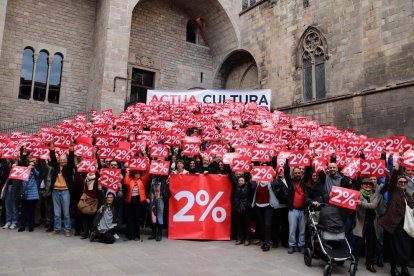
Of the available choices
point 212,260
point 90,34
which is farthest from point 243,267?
point 90,34

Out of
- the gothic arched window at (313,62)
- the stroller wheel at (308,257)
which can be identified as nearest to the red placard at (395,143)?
the stroller wheel at (308,257)

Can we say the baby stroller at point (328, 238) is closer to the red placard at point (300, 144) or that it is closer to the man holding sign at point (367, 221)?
the man holding sign at point (367, 221)

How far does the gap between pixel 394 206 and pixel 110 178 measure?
18.4 feet

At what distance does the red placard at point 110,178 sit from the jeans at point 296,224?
12.5ft

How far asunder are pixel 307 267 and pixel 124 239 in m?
4.01

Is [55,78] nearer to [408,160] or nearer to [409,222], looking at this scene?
[408,160]

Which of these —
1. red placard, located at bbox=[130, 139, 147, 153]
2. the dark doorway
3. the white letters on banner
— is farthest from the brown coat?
→ the dark doorway


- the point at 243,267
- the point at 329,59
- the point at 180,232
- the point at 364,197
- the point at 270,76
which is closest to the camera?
the point at 243,267

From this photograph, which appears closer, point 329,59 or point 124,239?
point 124,239

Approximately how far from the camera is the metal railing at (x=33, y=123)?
57.4 feet

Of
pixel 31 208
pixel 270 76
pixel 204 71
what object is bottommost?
pixel 31 208

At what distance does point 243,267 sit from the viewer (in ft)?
19.8

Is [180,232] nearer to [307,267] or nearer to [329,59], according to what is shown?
[307,267]

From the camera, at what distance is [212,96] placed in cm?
1848
